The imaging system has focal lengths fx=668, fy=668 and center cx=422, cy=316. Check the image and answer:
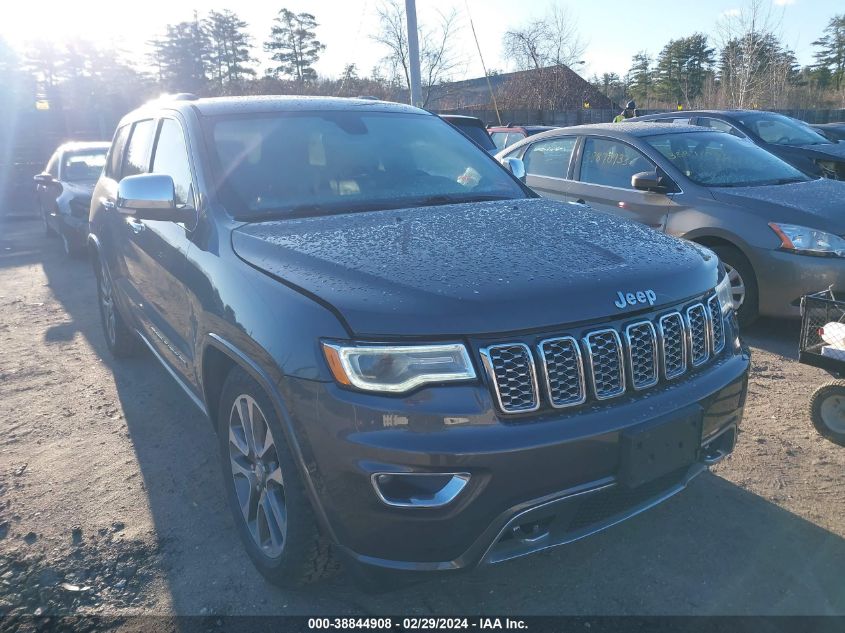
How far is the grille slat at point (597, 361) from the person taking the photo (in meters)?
2.01

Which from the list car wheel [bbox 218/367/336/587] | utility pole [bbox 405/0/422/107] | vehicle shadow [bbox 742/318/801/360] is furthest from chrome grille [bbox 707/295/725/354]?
utility pole [bbox 405/0/422/107]

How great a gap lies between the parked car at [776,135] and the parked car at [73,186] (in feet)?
25.8

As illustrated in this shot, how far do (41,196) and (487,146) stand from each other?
955 cm

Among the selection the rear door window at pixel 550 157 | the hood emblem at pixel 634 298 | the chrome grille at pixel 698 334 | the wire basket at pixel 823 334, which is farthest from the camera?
the rear door window at pixel 550 157

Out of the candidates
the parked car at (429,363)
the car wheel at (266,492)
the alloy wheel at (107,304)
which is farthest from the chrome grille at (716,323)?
the alloy wheel at (107,304)

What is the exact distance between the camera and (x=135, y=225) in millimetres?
3967

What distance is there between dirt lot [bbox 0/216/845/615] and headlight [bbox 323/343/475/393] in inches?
31.7

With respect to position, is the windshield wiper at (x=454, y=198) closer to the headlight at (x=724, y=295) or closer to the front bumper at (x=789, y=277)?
the headlight at (x=724, y=295)

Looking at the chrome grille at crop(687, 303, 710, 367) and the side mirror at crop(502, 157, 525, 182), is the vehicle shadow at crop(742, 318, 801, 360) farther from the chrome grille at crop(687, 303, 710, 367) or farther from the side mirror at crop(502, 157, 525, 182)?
the chrome grille at crop(687, 303, 710, 367)

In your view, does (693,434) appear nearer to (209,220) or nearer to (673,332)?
(673,332)

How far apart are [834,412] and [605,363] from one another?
2.20 metres

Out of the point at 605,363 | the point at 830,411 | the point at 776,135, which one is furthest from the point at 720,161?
the point at 605,363

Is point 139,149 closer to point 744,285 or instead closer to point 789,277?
point 744,285

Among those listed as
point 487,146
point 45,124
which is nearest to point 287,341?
point 487,146
